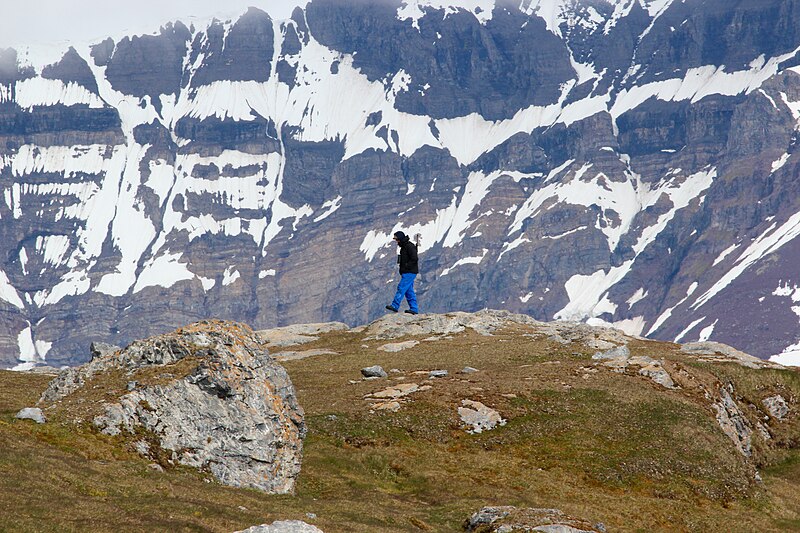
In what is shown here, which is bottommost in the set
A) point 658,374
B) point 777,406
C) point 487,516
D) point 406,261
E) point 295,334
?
point 295,334

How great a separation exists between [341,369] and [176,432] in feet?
84.9

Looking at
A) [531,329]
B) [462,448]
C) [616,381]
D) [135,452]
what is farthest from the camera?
[531,329]

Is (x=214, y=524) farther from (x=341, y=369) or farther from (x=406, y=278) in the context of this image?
(x=406, y=278)

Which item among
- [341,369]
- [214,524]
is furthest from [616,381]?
[214,524]

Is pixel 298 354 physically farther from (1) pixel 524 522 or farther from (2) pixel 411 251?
(1) pixel 524 522

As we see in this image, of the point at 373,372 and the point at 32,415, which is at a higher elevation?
the point at 32,415

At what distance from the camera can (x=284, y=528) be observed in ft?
99.9

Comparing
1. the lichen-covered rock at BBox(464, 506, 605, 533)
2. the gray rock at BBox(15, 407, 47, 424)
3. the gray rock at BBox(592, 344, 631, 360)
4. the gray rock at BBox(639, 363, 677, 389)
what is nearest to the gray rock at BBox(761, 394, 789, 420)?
the gray rock at BBox(592, 344, 631, 360)

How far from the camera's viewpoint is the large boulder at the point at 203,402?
41281mm

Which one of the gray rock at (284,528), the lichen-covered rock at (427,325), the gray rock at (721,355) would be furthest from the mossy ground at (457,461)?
the lichen-covered rock at (427,325)

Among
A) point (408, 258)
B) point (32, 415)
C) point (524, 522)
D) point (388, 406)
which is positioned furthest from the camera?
point (408, 258)

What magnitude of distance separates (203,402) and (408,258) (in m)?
36.2

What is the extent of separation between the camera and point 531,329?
277 ft

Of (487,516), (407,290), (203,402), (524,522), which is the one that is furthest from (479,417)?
(407,290)
